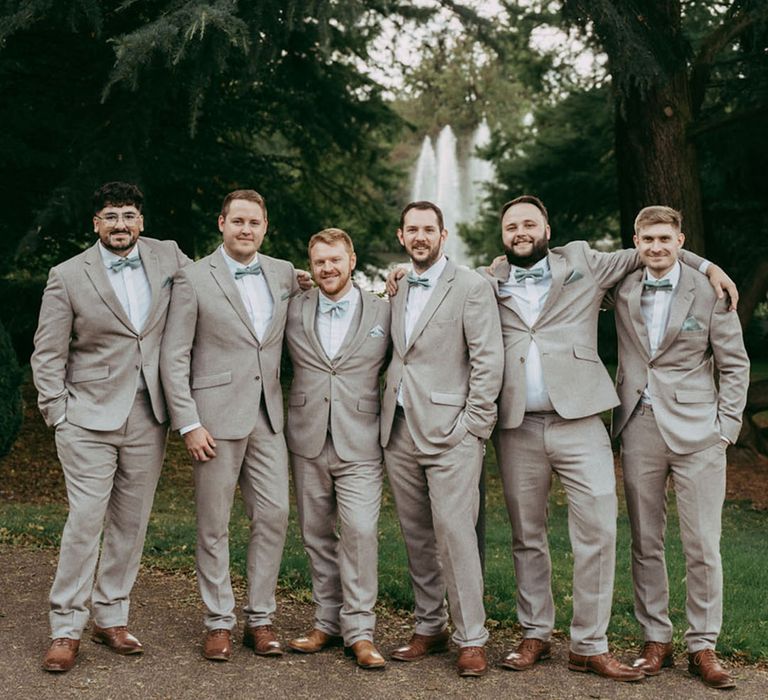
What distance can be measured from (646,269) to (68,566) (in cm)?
306

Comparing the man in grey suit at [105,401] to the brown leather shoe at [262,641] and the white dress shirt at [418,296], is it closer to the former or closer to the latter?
the brown leather shoe at [262,641]

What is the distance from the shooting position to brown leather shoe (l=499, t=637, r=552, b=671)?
495cm

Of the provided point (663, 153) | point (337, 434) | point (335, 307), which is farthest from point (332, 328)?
point (663, 153)

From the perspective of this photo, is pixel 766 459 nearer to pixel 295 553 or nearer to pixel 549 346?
pixel 295 553

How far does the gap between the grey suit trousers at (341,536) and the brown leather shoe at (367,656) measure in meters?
0.03

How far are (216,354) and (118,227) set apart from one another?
755mm

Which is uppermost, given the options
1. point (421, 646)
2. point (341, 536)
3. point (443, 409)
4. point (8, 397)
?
point (443, 409)

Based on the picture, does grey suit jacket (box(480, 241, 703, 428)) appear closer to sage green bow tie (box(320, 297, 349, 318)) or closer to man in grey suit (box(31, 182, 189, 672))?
sage green bow tie (box(320, 297, 349, 318))

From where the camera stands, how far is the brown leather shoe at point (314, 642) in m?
5.12

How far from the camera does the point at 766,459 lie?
512 inches

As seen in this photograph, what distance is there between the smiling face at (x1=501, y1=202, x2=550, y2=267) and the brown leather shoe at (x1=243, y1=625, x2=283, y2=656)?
217 cm

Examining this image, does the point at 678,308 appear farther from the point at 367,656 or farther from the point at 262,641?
the point at 262,641

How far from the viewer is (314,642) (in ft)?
16.9

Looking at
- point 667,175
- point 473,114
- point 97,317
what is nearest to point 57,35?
point 667,175
